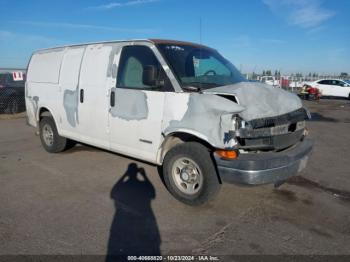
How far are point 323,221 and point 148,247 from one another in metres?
2.16

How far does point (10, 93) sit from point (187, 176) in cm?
1129

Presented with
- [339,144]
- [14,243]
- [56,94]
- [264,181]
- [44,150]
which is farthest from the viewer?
[339,144]

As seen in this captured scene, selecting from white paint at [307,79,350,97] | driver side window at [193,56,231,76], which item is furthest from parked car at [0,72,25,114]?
white paint at [307,79,350,97]

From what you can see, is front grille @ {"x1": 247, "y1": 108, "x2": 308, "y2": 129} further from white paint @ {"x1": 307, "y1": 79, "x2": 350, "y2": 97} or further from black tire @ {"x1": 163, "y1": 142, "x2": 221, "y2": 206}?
white paint @ {"x1": 307, "y1": 79, "x2": 350, "y2": 97}

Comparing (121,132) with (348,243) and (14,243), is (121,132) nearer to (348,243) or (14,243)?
(14,243)

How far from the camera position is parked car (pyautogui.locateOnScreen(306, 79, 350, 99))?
26.5 metres

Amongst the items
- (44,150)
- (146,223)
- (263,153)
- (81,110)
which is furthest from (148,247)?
(44,150)

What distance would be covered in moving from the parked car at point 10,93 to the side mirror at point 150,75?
10602 mm

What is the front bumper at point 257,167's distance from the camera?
3566 millimetres

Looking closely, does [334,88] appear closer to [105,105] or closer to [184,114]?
[105,105]

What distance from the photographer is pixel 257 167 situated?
357cm

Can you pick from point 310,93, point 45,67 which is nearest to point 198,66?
point 45,67

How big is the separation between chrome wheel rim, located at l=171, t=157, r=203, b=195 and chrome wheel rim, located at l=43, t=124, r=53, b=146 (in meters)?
3.54

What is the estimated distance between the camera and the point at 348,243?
329 centimetres
